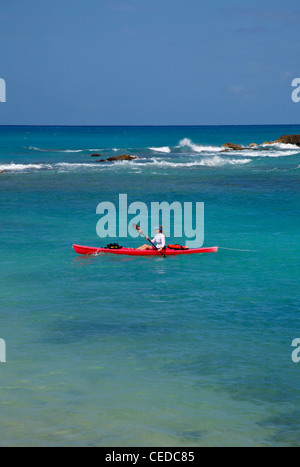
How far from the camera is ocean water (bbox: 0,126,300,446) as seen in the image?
37.8 ft

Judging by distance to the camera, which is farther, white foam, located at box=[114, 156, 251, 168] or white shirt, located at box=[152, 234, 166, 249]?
white foam, located at box=[114, 156, 251, 168]

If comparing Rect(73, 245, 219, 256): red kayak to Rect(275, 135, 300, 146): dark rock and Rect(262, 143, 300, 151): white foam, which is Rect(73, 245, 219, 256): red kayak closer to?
Rect(262, 143, 300, 151): white foam

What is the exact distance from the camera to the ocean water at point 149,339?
37.8 ft

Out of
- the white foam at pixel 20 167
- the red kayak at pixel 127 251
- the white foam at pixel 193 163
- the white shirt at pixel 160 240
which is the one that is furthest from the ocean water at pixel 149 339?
the white foam at pixel 193 163

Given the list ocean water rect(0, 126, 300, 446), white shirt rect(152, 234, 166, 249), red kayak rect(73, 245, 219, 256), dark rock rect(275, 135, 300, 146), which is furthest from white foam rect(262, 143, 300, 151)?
white shirt rect(152, 234, 166, 249)

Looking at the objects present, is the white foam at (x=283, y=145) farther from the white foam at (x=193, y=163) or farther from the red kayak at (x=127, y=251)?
the red kayak at (x=127, y=251)

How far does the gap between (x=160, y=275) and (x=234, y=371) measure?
8.72 metres

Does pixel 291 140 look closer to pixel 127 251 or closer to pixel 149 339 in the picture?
pixel 127 251

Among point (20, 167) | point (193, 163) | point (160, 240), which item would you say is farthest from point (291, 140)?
point (160, 240)

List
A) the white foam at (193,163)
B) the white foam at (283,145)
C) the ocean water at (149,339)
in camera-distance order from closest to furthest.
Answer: the ocean water at (149,339)
the white foam at (193,163)
the white foam at (283,145)

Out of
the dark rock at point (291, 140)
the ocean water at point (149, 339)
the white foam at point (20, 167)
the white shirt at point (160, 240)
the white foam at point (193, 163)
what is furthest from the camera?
the dark rock at point (291, 140)

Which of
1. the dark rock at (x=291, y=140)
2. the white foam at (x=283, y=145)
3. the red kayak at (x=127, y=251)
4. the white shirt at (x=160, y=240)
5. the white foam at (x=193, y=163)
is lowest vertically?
the red kayak at (x=127, y=251)

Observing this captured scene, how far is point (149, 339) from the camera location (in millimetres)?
15656

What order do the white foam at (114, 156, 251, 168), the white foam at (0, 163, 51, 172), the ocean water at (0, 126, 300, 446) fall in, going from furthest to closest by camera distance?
the white foam at (114, 156, 251, 168) < the white foam at (0, 163, 51, 172) < the ocean water at (0, 126, 300, 446)
